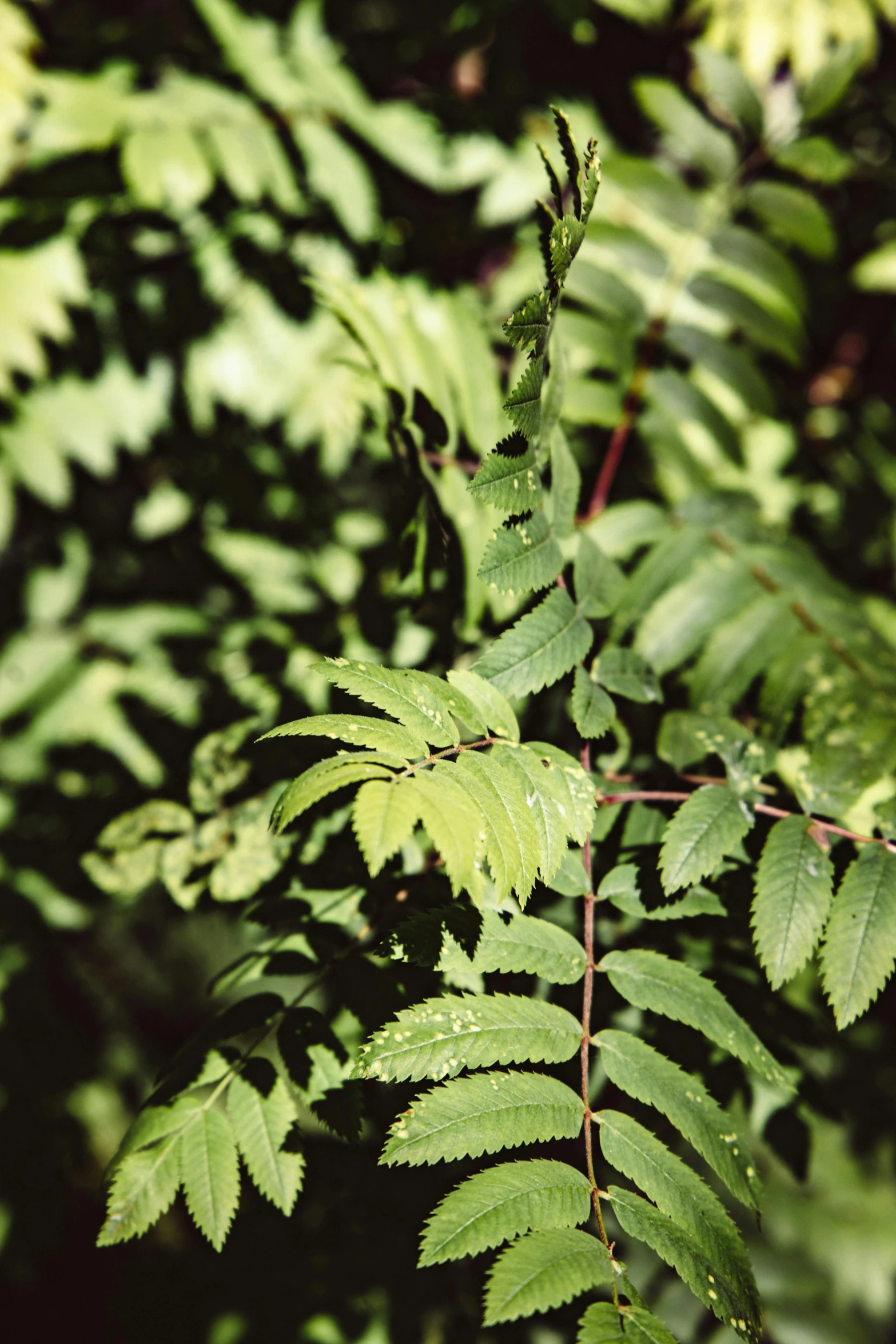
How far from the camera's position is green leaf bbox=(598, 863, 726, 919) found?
911 millimetres

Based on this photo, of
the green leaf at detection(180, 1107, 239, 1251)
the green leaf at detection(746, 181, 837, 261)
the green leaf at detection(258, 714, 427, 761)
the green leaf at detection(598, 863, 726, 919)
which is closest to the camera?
the green leaf at detection(258, 714, 427, 761)

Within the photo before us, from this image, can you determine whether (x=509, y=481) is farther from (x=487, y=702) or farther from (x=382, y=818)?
(x=382, y=818)

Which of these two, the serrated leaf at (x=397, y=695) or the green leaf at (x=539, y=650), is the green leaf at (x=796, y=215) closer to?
the green leaf at (x=539, y=650)

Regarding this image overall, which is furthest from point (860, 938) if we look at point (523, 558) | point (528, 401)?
point (528, 401)

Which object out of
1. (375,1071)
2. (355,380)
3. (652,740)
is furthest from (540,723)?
(355,380)

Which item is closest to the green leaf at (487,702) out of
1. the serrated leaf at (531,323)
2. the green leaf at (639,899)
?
the green leaf at (639,899)

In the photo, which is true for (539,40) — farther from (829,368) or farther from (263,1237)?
(263,1237)

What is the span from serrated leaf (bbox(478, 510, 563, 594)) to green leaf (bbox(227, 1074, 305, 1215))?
638 mm

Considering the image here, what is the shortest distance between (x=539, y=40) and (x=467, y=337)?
1.13m

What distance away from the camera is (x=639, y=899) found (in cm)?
92

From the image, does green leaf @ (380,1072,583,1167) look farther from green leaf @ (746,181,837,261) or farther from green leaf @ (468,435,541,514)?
green leaf @ (746,181,837,261)

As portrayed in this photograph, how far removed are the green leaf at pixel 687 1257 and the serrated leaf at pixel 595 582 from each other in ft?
2.07

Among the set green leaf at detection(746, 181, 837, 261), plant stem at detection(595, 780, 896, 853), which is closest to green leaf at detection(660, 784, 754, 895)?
plant stem at detection(595, 780, 896, 853)

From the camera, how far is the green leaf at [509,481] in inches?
31.0
